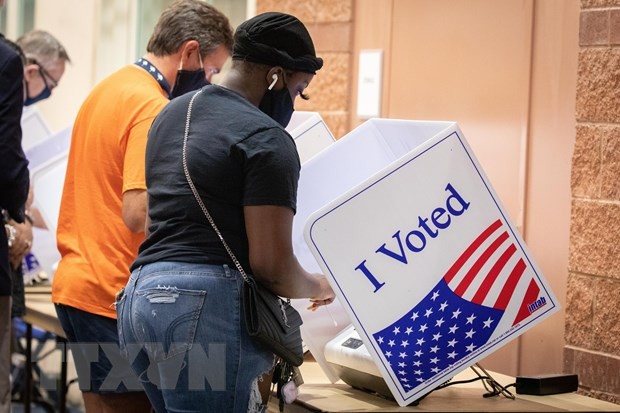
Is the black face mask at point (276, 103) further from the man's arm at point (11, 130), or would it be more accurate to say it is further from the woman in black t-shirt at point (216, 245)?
the man's arm at point (11, 130)

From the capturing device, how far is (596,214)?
10.6 feet

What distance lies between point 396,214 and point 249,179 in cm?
41

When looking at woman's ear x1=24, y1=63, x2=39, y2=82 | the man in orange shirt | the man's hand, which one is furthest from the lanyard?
woman's ear x1=24, y1=63, x2=39, y2=82

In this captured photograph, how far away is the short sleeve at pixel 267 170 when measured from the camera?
7.23ft

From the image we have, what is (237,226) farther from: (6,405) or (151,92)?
(6,405)

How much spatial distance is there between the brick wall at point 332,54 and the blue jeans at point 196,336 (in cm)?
208

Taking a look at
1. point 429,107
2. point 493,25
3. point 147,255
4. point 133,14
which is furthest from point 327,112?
point 133,14

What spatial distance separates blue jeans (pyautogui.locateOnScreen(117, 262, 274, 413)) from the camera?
7.42 ft

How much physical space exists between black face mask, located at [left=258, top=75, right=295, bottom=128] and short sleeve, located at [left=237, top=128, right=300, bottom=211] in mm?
199

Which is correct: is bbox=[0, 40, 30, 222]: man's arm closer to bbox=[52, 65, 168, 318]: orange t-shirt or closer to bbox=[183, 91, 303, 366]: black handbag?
bbox=[52, 65, 168, 318]: orange t-shirt

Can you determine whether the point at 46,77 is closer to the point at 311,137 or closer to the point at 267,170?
the point at 311,137

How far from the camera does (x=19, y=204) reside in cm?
318

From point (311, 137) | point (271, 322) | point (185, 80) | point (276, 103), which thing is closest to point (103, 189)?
point (185, 80)

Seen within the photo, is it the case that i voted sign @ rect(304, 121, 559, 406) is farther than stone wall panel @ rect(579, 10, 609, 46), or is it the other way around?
stone wall panel @ rect(579, 10, 609, 46)
